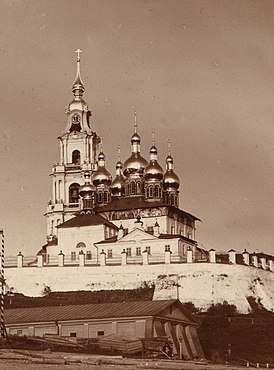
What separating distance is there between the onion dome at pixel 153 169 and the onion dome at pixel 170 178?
119 centimetres

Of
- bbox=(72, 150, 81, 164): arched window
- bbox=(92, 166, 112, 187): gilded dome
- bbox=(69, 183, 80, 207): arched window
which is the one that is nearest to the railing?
bbox=(92, 166, 112, 187): gilded dome

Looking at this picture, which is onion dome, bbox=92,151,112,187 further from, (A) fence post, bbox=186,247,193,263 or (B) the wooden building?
(B) the wooden building

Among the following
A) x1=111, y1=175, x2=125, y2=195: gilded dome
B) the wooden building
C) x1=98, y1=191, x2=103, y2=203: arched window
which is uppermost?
x1=111, y1=175, x2=125, y2=195: gilded dome

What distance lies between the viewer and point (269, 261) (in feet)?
203

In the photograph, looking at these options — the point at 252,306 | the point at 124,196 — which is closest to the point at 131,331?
the point at 252,306

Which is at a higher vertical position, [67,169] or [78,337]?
[67,169]

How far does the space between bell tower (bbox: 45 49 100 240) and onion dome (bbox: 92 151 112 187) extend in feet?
4.58

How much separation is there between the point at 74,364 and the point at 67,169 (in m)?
46.4

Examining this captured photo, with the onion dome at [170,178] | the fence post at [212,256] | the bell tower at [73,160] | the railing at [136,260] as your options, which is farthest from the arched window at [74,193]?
the fence post at [212,256]

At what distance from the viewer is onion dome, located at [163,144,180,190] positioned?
6725cm

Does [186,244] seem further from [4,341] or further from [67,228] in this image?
[4,341]

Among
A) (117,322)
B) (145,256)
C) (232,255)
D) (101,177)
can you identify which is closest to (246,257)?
(232,255)

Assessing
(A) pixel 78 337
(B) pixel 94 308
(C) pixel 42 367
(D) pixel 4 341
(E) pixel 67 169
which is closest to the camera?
(C) pixel 42 367

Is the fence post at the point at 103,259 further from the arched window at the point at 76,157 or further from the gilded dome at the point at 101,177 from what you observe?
the arched window at the point at 76,157
